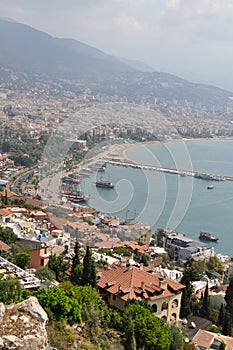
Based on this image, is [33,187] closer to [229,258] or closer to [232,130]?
[229,258]

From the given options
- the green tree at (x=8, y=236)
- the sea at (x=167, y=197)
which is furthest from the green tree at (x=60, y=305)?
the sea at (x=167, y=197)

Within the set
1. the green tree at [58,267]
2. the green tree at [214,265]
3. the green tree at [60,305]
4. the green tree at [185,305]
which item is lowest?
the green tree at [214,265]

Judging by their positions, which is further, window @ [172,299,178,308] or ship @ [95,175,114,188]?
ship @ [95,175,114,188]

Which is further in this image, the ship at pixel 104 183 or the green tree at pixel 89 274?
the ship at pixel 104 183

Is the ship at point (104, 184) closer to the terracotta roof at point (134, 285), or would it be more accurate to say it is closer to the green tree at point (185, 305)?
the green tree at point (185, 305)

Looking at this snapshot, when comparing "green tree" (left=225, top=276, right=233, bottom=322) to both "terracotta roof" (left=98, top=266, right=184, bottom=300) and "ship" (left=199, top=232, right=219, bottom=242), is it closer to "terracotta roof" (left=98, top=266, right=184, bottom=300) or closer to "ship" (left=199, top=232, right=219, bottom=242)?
"terracotta roof" (left=98, top=266, right=184, bottom=300)

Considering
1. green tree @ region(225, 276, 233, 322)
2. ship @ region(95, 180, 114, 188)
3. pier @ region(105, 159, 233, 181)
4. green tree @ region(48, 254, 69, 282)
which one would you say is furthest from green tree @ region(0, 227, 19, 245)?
pier @ region(105, 159, 233, 181)

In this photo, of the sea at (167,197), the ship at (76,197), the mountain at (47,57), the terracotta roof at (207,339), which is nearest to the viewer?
the terracotta roof at (207,339)
